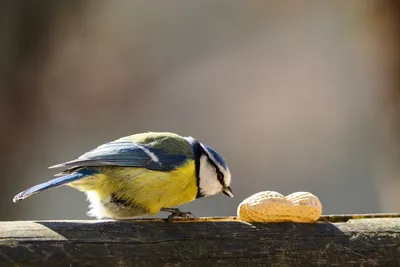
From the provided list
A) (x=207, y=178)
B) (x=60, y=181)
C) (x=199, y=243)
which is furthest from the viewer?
(x=207, y=178)

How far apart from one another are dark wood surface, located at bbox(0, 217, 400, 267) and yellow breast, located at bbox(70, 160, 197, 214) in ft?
0.75

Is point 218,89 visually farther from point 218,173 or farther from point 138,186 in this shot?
point 138,186

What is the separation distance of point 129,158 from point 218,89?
1.48m

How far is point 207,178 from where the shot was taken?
163 centimetres

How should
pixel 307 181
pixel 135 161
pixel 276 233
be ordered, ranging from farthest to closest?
pixel 307 181 → pixel 135 161 → pixel 276 233

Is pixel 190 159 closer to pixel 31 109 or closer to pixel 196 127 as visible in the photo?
pixel 196 127

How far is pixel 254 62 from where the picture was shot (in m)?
2.97

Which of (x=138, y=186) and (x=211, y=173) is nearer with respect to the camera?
(x=138, y=186)

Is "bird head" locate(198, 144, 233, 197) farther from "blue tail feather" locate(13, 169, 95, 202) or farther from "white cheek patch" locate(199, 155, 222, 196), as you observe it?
"blue tail feather" locate(13, 169, 95, 202)

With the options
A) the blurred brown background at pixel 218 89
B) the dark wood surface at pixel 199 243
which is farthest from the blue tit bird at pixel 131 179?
the blurred brown background at pixel 218 89

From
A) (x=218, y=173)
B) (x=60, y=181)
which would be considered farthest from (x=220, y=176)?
(x=60, y=181)

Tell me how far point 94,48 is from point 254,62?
0.71 meters

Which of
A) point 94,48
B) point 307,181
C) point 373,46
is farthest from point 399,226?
point 94,48

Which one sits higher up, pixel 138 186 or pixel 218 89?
Result: pixel 218 89
